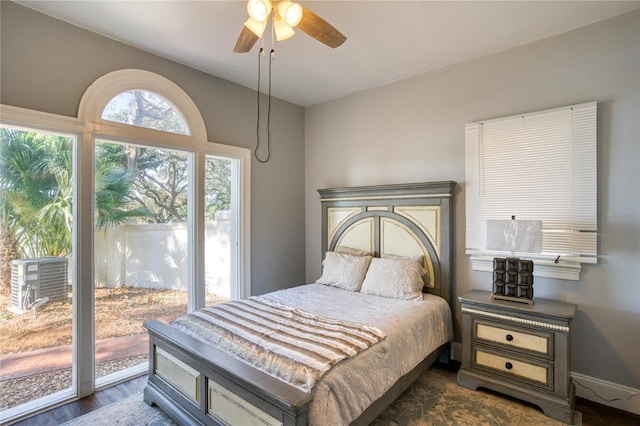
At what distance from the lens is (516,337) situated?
7.93 ft

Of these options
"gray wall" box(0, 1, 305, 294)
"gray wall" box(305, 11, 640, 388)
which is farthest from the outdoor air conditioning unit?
"gray wall" box(305, 11, 640, 388)

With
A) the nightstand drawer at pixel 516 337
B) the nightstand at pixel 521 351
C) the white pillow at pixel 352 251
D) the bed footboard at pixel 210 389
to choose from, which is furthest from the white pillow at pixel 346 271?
the bed footboard at pixel 210 389

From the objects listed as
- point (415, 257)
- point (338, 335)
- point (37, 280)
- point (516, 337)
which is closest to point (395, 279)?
point (415, 257)

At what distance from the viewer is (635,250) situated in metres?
2.31

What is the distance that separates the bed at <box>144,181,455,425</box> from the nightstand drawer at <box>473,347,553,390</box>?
0.34 m

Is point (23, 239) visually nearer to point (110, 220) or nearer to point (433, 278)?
point (110, 220)

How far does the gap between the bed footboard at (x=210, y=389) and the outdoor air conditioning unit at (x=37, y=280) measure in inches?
32.8

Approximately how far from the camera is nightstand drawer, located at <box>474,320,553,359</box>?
7.52 feet

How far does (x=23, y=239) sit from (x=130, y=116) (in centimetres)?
127

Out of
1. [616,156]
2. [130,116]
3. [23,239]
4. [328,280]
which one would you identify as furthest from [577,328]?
[23,239]

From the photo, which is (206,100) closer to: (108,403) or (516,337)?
(108,403)

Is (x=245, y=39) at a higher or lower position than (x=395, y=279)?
higher

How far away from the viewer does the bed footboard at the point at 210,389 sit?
59.1 inches

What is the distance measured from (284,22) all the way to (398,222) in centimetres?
226
